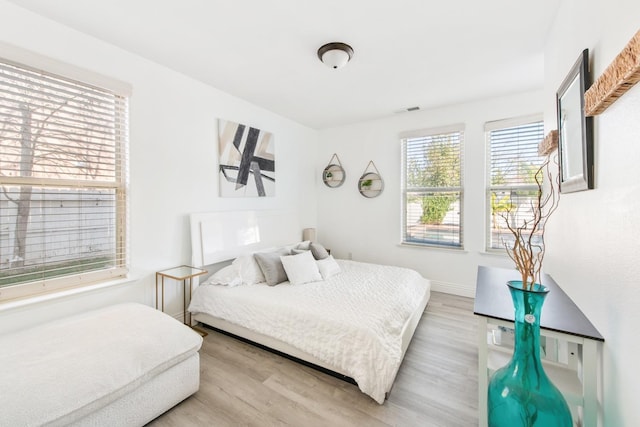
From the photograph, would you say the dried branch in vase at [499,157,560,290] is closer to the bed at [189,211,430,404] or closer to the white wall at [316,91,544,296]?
the white wall at [316,91,544,296]

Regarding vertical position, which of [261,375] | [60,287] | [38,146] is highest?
[38,146]

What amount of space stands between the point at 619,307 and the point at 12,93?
342 cm

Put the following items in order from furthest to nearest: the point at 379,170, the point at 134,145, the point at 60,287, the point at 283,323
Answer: the point at 379,170 → the point at 134,145 → the point at 283,323 → the point at 60,287

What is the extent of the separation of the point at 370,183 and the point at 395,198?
0.47m

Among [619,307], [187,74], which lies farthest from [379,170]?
[619,307]

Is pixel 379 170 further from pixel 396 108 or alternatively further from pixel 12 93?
pixel 12 93

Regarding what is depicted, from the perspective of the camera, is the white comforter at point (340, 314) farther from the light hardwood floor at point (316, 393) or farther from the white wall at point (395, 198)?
the white wall at point (395, 198)

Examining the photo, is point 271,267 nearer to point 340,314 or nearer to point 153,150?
point 340,314

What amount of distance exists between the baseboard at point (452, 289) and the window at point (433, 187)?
1.77ft

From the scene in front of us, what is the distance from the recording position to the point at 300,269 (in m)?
2.92

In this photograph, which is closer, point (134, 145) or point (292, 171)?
point (134, 145)

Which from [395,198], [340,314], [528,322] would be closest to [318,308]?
[340,314]

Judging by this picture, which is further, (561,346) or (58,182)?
(58,182)

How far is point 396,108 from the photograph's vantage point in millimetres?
3775
